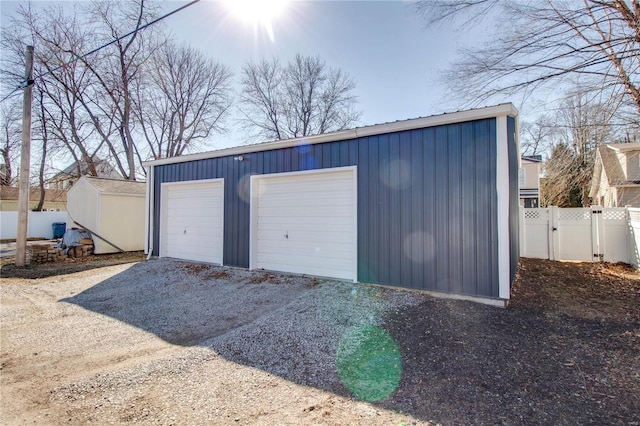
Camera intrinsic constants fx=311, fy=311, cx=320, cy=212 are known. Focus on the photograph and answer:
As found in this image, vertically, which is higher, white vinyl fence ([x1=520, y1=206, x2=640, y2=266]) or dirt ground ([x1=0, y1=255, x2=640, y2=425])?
white vinyl fence ([x1=520, y1=206, x2=640, y2=266])

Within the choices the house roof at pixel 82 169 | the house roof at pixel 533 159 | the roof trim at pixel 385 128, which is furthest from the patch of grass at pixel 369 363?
the house roof at pixel 82 169

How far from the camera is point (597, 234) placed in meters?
8.09

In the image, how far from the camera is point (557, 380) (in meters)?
2.65

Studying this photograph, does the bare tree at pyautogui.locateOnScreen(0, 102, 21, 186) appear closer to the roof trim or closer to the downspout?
the downspout

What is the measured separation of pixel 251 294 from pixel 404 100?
20.4ft

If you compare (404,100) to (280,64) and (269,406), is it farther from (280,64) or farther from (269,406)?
(280,64)

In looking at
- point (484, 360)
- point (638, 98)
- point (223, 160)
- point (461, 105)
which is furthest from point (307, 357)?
point (638, 98)

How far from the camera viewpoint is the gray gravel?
2.32 meters

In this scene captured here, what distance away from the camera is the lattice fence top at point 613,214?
784 cm

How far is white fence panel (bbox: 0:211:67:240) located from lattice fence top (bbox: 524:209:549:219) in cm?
2267

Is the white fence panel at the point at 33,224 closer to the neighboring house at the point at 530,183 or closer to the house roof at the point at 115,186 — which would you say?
the house roof at the point at 115,186

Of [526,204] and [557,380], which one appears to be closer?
[557,380]

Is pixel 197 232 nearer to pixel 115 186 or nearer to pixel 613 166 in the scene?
pixel 115 186

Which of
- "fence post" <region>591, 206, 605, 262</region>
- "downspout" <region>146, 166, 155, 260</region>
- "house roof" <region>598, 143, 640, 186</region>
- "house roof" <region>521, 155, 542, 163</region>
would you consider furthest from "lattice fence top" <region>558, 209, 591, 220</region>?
"downspout" <region>146, 166, 155, 260</region>
